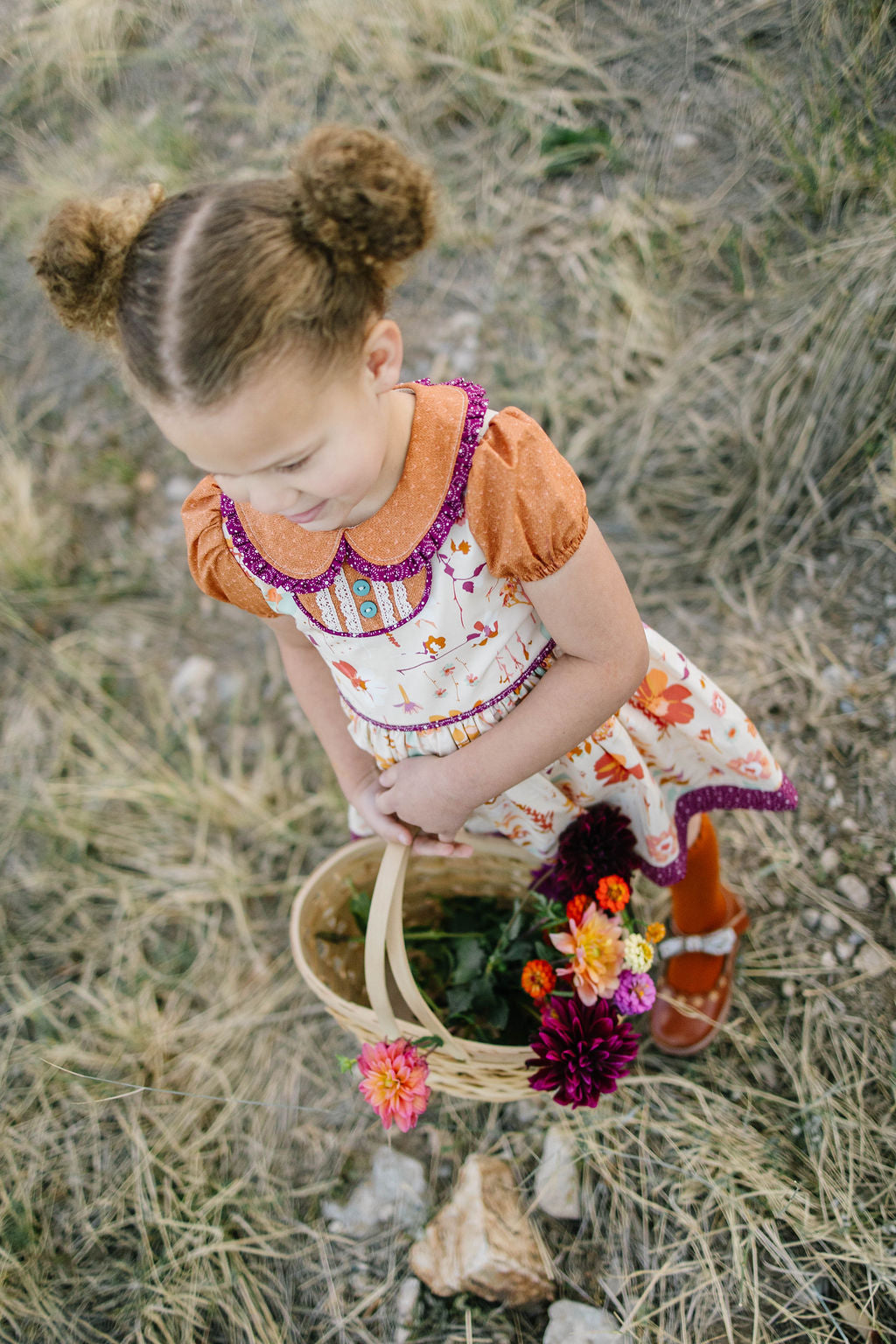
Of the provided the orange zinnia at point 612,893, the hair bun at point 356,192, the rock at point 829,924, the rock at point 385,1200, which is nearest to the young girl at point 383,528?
the hair bun at point 356,192

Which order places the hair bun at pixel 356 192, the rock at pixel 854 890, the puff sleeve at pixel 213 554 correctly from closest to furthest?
the hair bun at pixel 356 192 < the puff sleeve at pixel 213 554 < the rock at pixel 854 890

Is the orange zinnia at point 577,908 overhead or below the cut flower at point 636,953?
overhead

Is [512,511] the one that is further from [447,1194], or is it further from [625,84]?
[625,84]

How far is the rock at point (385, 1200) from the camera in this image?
1562 millimetres

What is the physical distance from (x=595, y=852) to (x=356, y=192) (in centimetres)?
89

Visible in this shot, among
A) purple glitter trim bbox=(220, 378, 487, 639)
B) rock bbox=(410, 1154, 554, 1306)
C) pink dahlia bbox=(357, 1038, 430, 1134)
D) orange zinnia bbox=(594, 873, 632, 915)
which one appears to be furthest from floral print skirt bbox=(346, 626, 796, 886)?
rock bbox=(410, 1154, 554, 1306)

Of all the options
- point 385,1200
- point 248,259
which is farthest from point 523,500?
point 385,1200

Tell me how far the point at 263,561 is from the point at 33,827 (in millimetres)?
1453

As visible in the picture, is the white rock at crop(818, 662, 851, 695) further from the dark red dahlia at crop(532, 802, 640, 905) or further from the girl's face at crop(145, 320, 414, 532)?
the girl's face at crop(145, 320, 414, 532)

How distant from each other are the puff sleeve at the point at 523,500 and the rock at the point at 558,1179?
111 cm

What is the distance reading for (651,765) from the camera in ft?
4.29

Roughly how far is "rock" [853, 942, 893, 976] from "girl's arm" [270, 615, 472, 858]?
2.74 feet

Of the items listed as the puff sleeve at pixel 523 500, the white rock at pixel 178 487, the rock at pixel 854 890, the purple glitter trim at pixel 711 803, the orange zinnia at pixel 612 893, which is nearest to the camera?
the puff sleeve at pixel 523 500

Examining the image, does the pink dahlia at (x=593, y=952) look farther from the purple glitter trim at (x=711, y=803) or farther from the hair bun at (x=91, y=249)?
the hair bun at (x=91, y=249)
